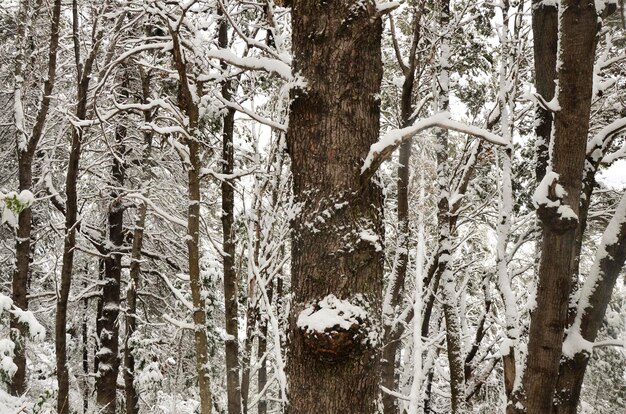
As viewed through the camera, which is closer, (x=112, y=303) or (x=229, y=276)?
(x=229, y=276)

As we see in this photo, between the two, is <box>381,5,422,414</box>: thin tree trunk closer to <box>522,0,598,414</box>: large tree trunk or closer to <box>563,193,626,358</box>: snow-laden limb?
<box>563,193,626,358</box>: snow-laden limb

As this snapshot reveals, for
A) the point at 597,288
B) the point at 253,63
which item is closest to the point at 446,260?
the point at 597,288

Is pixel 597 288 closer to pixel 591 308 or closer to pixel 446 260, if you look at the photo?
pixel 591 308

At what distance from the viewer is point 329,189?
1.58m

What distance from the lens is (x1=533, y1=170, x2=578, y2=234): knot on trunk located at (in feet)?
9.17

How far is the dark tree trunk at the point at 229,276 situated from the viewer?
5.97 meters

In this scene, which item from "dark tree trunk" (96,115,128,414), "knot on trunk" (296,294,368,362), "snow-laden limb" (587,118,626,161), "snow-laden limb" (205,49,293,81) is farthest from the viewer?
"dark tree trunk" (96,115,128,414)

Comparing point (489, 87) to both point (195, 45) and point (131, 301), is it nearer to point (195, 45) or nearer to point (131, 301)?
point (195, 45)

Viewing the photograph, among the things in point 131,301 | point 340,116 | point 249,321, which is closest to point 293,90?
point 340,116

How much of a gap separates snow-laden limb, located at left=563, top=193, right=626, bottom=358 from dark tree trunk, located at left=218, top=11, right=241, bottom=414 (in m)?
3.48

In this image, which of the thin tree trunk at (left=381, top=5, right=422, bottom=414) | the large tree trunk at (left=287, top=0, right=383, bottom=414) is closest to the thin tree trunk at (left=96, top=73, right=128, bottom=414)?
the thin tree trunk at (left=381, top=5, right=422, bottom=414)

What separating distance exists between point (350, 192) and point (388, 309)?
16.5ft

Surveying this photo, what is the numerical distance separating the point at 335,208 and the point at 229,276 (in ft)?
16.1

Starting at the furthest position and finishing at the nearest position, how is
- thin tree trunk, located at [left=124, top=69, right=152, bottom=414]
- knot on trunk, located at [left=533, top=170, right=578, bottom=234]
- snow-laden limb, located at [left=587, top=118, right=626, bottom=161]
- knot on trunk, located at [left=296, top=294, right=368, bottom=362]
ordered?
thin tree trunk, located at [left=124, top=69, right=152, bottom=414], snow-laden limb, located at [left=587, top=118, right=626, bottom=161], knot on trunk, located at [left=533, top=170, right=578, bottom=234], knot on trunk, located at [left=296, top=294, right=368, bottom=362]
